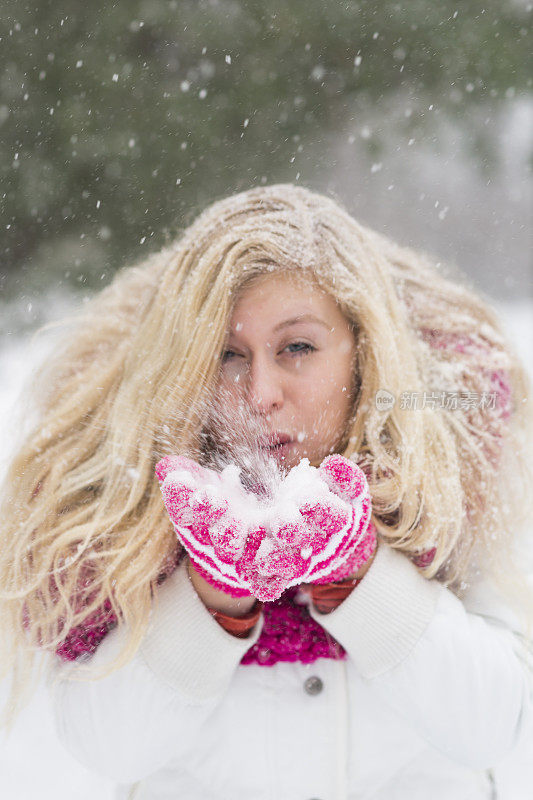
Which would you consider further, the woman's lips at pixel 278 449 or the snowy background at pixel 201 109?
the snowy background at pixel 201 109

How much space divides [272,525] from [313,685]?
1.08 feet

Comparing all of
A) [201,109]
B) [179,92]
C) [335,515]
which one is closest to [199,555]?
[335,515]

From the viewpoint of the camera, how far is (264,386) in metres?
0.88

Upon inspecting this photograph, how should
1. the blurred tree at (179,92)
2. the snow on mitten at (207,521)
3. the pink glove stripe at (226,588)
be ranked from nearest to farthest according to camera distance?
the snow on mitten at (207,521)
the pink glove stripe at (226,588)
the blurred tree at (179,92)

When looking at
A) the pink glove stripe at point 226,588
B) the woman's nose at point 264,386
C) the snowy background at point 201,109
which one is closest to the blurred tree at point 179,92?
the snowy background at point 201,109

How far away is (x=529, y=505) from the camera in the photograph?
116cm

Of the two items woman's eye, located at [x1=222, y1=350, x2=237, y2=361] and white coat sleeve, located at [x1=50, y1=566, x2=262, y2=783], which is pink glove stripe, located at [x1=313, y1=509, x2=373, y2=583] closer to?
white coat sleeve, located at [x1=50, y1=566, x2=262, y2=783]

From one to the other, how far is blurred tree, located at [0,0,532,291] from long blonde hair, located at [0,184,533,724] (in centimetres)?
132

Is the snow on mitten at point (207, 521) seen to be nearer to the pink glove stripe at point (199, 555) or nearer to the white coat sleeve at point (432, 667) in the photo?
the pink glove stripe at point (199, 555)

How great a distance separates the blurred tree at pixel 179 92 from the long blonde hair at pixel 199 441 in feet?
4.32

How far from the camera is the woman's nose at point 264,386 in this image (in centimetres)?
88

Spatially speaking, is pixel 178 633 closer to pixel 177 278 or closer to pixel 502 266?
pixel 177 278

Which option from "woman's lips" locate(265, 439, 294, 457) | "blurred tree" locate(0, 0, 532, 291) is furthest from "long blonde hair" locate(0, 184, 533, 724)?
"blurred tree" locate(0, 0, 532, 291)

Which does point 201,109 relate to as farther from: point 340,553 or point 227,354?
point 340,553
